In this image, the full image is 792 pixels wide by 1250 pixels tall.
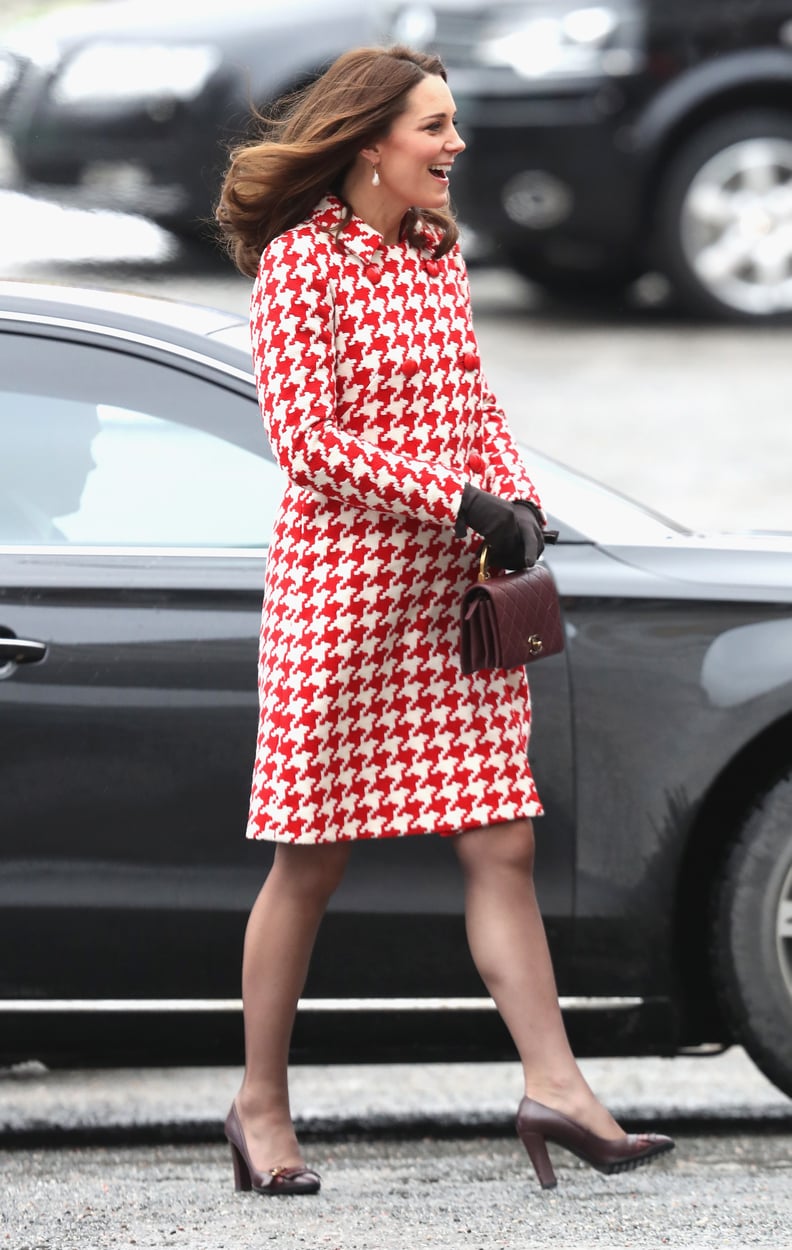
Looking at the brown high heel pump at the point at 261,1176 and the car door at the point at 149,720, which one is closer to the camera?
the brown high heel pump at the point at 261,1176

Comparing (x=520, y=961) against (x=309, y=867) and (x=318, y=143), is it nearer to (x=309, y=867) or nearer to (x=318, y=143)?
(x=309, y=867)

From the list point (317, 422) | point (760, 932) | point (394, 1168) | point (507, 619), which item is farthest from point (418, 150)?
point (394, 1168)

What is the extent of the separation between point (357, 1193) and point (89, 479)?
126 centimetres

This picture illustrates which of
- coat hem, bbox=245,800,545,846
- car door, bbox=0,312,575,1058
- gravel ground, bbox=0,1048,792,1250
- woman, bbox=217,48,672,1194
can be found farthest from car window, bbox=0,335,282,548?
gravel ground, bbox=0,1048,792,1250

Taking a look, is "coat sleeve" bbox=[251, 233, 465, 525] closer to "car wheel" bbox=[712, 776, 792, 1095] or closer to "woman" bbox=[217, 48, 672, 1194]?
"woman" bbox=[217, 48, 672, 1194]

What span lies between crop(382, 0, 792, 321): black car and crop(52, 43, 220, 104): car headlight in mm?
1203

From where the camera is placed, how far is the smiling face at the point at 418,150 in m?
3.24

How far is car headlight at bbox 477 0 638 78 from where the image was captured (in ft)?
32.4

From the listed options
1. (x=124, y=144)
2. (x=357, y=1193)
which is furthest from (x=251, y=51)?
(x=357, y=1193)

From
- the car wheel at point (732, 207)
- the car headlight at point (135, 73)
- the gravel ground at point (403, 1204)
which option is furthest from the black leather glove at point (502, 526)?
the car headlight at point (135, 73)

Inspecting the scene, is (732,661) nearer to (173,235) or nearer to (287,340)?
(287,340)

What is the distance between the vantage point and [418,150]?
324 cm

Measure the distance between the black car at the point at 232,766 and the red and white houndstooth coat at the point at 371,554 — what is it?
1.05 feet

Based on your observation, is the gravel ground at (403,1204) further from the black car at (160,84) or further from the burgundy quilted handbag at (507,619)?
the black car at (160,84)
